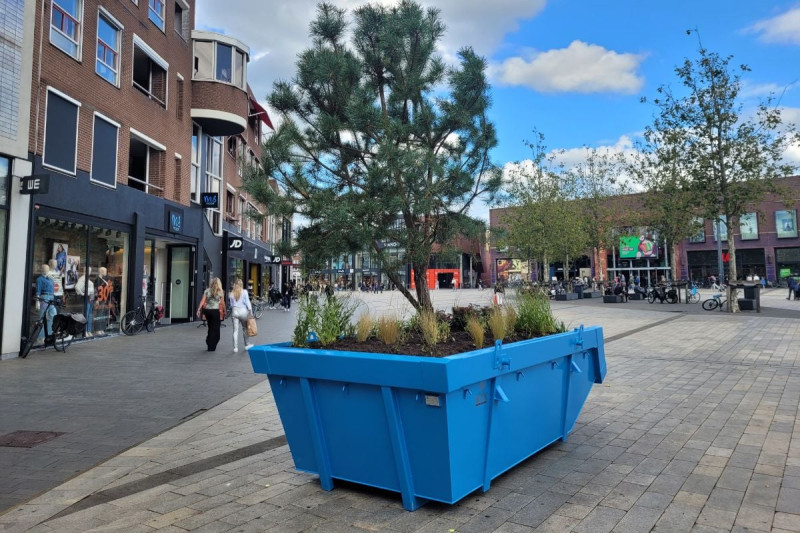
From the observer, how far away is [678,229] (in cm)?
2869

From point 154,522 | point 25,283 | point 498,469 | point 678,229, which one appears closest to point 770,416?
point 498,469

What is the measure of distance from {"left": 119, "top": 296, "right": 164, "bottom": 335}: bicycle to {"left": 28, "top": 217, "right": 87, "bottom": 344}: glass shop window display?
1.62 metres

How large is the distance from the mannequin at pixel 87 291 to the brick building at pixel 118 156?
0.03 metres

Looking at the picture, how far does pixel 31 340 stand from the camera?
10.1m

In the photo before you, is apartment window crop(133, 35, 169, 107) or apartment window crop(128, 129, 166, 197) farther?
apartment window crop(128, 129, 166, 197)

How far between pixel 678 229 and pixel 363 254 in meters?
29.4

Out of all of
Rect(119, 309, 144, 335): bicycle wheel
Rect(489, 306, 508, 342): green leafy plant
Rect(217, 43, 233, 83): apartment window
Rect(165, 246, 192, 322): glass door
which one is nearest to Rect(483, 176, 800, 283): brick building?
Rect(217, 43, 233, 83): apartment window

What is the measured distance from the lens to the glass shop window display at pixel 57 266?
10883 millimetres

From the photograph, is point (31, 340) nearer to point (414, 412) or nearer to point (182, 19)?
point (414, 412)

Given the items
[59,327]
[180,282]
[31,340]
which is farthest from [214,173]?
[31,340]

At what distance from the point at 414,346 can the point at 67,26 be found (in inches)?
520

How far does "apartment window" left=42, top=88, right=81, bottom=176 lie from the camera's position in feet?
37.3

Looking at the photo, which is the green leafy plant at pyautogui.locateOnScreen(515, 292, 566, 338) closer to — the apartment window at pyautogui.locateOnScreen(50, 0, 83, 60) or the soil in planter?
the soil in planter

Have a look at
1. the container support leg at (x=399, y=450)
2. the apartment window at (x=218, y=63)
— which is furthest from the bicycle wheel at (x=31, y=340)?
the apartment window at (x=218, y=63)
